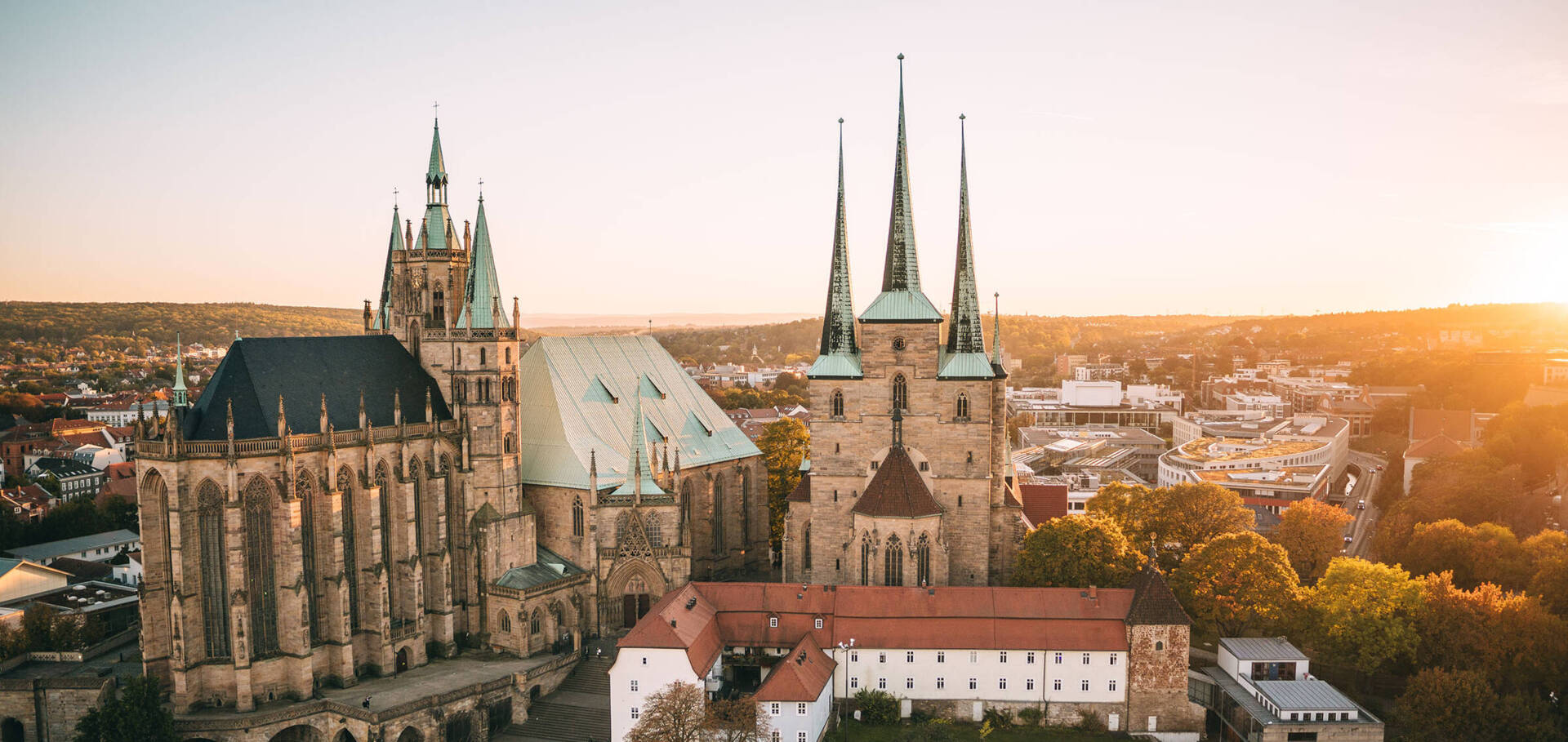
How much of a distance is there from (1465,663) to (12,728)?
6126 centimetres

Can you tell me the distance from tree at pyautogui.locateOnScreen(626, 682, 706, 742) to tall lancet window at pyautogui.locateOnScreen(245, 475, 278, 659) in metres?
16.2

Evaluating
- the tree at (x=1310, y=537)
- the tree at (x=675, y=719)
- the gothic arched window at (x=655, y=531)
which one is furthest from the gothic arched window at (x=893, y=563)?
the tree at (x=1310, y=537)

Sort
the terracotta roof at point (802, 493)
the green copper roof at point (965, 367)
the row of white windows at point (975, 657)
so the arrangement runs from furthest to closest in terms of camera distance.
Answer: the terracotta roof at point (802, 493) → the green copper roof at point (965, 367) → the row of white windows at point (975, 657)

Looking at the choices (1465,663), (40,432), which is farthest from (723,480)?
(40,432)

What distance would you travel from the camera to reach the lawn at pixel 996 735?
3991 centimetres

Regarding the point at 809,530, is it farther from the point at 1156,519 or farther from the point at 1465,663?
the point at 1465,663

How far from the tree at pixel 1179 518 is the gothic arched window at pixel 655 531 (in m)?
23.8

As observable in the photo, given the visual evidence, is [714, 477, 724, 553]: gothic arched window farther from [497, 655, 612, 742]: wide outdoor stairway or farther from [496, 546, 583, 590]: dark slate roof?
[497, 655, 612, 742]: wide outdoor stairway

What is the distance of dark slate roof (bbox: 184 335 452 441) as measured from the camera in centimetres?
4012

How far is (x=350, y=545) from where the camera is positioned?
4397 cm

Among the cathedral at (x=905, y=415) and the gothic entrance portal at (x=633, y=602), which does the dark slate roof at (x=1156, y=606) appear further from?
the gothic entrance portal at (x=633, y=602)

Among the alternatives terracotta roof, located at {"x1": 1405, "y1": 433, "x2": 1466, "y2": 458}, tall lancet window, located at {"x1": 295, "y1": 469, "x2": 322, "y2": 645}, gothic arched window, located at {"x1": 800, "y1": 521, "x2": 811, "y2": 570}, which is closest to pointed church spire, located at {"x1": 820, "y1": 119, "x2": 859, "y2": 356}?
gothic arched window, located at {"x1": 800, "y1": 521, "x2": 811, "y2": 570}

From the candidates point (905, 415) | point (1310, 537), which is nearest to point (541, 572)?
point (905, 415)

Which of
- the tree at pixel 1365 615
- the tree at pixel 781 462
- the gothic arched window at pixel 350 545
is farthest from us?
the tree at pixel 781 462
